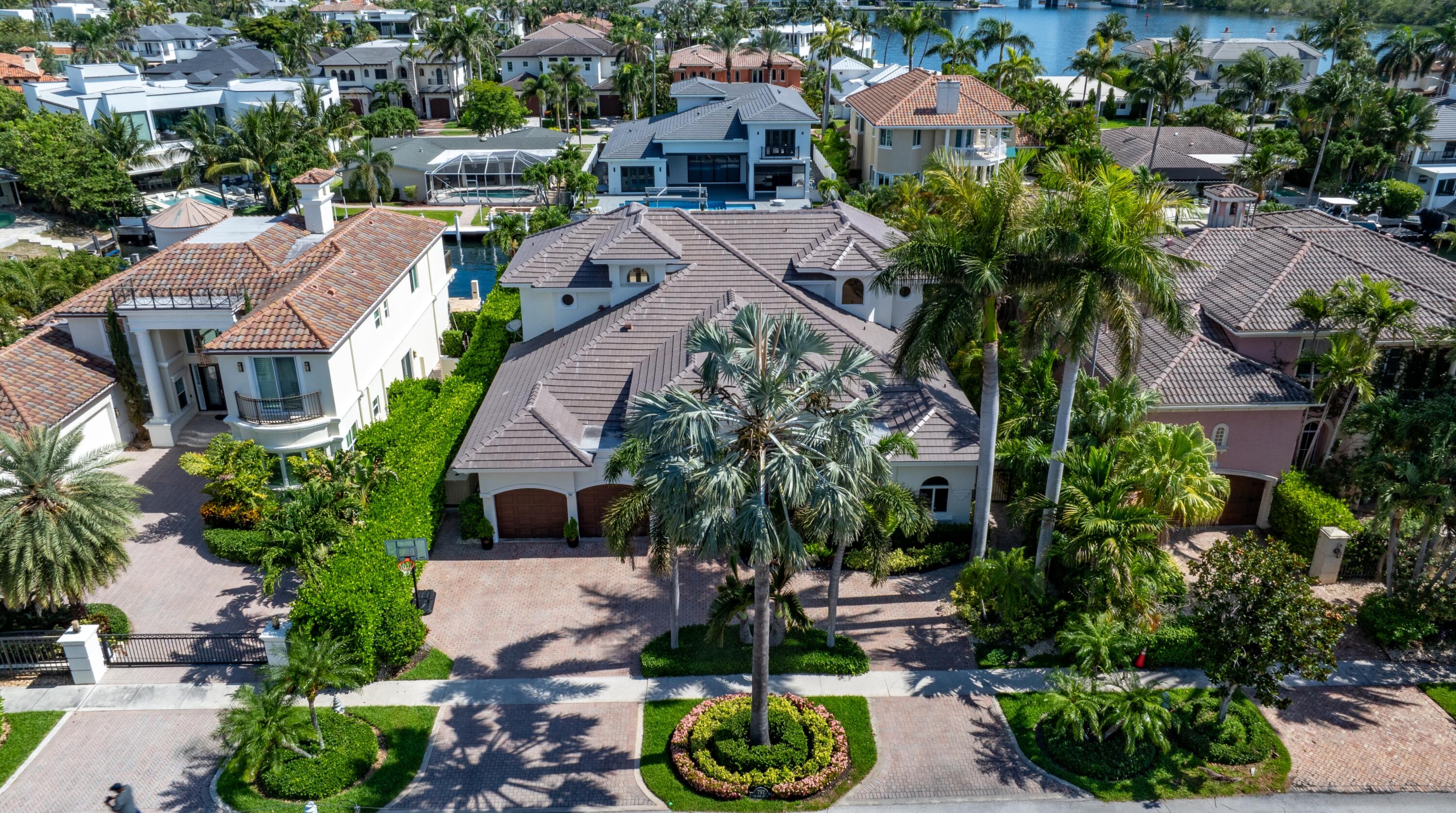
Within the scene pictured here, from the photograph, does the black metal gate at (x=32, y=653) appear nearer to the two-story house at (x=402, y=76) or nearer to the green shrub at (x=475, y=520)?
the green shrub at (x=475, y=520)

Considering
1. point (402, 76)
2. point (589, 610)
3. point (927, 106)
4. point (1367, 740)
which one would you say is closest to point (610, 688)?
point (589, 610)

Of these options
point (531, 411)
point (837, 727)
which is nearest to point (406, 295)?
point (531, 411)

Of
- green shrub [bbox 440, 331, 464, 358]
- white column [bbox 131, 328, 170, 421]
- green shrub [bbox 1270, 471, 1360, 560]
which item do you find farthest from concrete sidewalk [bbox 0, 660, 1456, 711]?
green shrub [bbox 440, 331, 464, 358]

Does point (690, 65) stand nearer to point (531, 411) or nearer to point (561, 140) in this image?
point (561, 140)

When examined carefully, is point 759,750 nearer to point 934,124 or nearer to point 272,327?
point 272,327

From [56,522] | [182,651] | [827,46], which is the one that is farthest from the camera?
[827,46]

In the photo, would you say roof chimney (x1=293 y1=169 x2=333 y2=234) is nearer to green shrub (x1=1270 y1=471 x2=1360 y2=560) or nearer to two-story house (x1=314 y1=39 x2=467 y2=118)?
green shrub (x1=1270 y1=471 x2=1360 y2=560)
